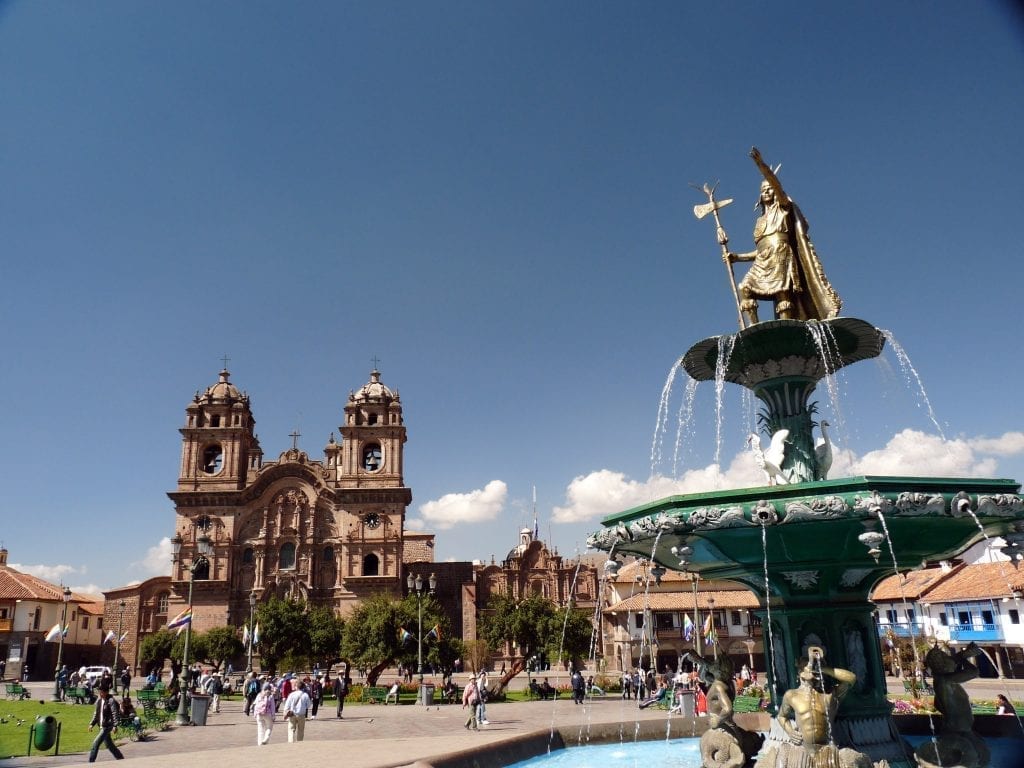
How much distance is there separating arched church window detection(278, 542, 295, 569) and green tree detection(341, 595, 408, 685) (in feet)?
60.3

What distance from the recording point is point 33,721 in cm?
2105

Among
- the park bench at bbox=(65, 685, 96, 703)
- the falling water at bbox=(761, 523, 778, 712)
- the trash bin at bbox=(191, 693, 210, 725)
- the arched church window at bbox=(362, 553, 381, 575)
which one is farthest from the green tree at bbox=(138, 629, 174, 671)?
the falling water at bbox=(761, 523, 778, 712)

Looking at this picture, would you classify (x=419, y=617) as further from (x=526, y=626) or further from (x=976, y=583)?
(x=976, y=583)

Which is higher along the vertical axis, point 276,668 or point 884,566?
point 884,566

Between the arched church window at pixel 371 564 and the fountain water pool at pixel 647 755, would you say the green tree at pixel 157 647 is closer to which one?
the arched church window at pixel 371 564

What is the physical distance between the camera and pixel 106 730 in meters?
11.9

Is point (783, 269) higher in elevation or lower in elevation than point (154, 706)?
higher

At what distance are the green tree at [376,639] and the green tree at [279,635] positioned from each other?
5.28 m

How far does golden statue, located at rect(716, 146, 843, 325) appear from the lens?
8.98 m

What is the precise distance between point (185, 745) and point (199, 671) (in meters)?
26.0

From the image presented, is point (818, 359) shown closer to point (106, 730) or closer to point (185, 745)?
point (106, 730)

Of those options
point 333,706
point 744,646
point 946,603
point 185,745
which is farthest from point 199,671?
point 946,603

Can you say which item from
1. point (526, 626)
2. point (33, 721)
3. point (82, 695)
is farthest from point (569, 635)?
point (33, 721)

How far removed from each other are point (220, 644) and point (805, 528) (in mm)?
44787
